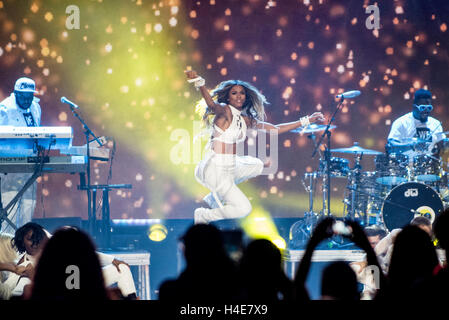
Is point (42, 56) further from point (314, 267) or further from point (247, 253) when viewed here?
point (247, 253)

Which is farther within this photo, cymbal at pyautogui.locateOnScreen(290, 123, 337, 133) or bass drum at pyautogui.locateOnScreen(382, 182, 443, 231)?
cymbal at pyautogui.locateOnScreen(290, 123, 337, 133)

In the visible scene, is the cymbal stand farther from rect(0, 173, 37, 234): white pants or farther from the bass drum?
rect(0, 173, 37, 234): white pants

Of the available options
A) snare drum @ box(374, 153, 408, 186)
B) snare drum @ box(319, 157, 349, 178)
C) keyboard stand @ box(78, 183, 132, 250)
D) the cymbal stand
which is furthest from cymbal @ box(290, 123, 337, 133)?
keyboard stand @ box(78, 183, 132, 250)

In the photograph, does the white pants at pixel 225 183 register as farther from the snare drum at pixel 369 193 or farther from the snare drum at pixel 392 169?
the snare drum at pixel 392 169

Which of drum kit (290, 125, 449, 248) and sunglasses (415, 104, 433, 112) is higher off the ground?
sunglasses (415, 104, 433, 112)

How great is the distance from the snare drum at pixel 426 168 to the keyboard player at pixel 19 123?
4430mm

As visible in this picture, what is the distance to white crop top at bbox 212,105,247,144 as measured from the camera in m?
6.44

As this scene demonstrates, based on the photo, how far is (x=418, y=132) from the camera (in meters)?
7.02

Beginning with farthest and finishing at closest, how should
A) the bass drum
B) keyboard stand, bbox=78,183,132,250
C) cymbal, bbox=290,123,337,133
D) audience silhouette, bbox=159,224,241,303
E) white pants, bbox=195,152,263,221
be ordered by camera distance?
cymbal, bbox=290,123,337,133 → the bass drum → white pants, bbox=195,152,263,221 → keyboard stand, bbox=78,183,132,250 → audience silhouette, bbox=159,224,241,303

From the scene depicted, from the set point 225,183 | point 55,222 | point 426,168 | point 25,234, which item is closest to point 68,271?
point 25,234

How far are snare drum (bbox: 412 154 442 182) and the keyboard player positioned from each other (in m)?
4.43

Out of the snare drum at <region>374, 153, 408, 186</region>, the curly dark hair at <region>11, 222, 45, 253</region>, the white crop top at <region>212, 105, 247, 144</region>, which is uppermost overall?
the white crop top at <region>212, 105, 247, 144</region>

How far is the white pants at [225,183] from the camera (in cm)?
632
